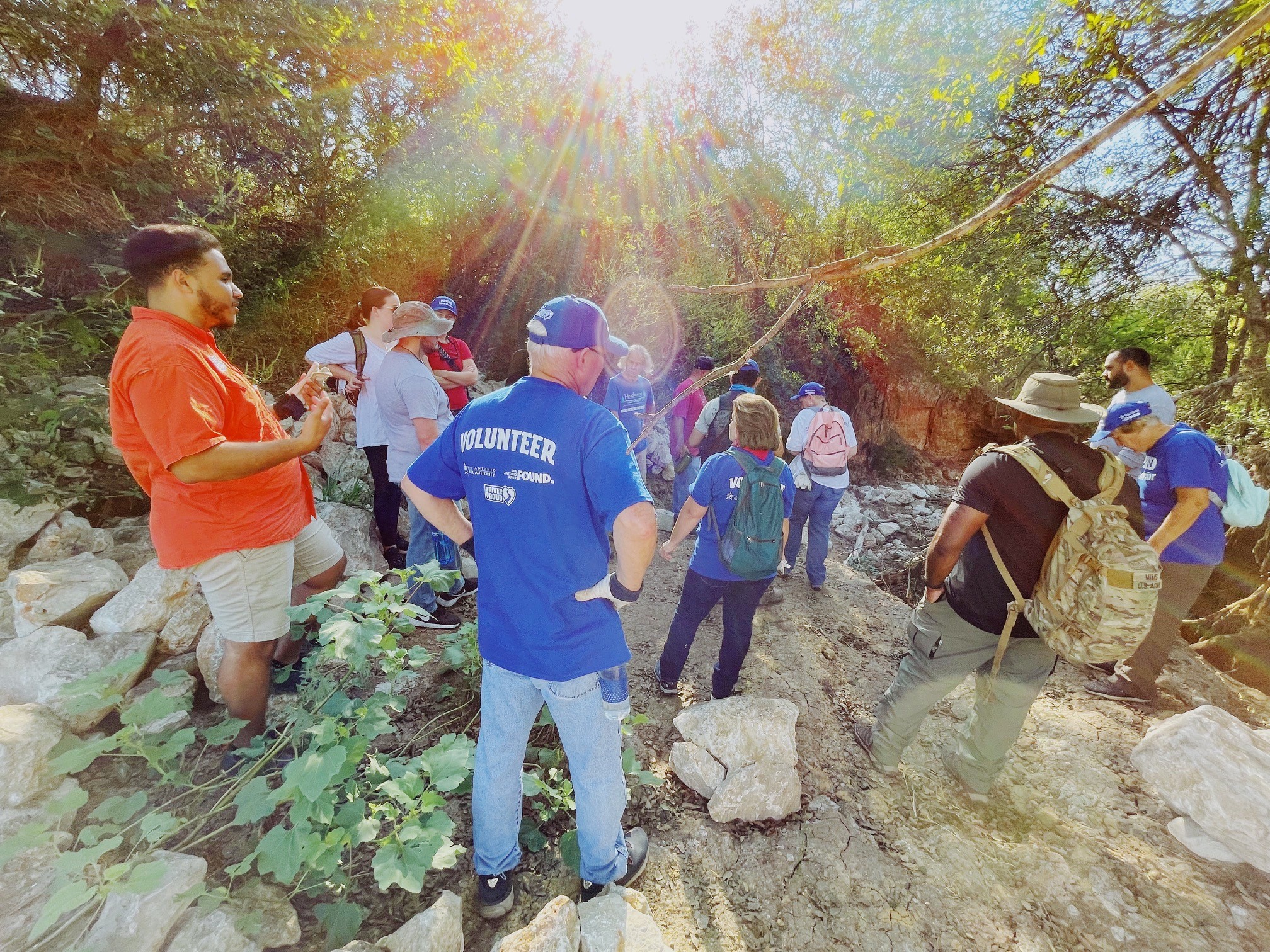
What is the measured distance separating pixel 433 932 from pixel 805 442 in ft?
13.7

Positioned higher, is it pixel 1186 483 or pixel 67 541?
pixel 1186 483

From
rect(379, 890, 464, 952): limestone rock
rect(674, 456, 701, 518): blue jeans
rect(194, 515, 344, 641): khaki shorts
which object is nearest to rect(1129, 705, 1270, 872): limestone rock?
rect(379, 890, 464, 952): limestone rock

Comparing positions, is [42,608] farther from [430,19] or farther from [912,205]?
[912,205]

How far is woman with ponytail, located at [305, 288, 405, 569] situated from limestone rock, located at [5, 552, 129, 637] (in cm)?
138

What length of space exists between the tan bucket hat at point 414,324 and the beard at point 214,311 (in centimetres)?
100

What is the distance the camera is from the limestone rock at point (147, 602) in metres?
2.47

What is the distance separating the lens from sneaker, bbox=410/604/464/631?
3.32 metres

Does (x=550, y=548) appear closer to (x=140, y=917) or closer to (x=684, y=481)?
(x=140, y=917)

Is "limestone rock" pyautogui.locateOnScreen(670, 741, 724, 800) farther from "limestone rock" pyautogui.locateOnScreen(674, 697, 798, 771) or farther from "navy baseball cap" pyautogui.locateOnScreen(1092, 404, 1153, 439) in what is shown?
"navy baseball cap" pyautogui.locateOnScreen(1092, 404, 1153, 439)

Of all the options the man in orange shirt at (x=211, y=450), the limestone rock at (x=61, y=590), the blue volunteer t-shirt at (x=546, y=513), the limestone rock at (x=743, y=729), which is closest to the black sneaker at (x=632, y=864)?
the limestone rock at (x=743, y=729)

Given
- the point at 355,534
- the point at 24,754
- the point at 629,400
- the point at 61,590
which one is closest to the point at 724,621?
the point at 629,400

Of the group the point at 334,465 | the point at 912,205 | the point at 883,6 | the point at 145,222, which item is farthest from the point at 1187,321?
the point at 145,222

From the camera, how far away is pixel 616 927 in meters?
1.63

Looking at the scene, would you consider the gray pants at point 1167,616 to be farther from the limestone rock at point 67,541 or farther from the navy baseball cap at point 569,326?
the limestone rock at point 67,541
